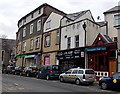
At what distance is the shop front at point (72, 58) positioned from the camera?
2385cm

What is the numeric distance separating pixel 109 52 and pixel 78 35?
595cm

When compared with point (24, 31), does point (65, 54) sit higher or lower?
lower

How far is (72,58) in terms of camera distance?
24875 millimetres

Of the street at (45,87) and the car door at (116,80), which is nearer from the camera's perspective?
the street at (45,87)

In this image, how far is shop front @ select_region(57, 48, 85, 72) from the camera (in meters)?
23.9

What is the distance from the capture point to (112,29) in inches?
1067

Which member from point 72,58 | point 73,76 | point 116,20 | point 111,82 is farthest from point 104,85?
point 116,20

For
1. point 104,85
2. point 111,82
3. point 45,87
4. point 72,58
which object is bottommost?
point 45,87

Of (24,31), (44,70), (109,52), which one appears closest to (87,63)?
(109,52)

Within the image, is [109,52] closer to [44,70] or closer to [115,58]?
[115,58]

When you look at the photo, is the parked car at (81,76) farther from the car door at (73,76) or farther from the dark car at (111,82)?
the dark car at (111,82)

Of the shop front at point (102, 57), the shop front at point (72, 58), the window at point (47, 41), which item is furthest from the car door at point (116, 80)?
the window at point (47, 41)

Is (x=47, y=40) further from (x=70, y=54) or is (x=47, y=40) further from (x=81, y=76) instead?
(x=81, y=76)

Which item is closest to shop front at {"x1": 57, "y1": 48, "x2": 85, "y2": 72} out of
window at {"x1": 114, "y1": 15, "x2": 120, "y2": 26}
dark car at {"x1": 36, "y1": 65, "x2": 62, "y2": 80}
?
dark car at {"x1": 36, "y1": 65, "x2": 62, "y2": 80}
